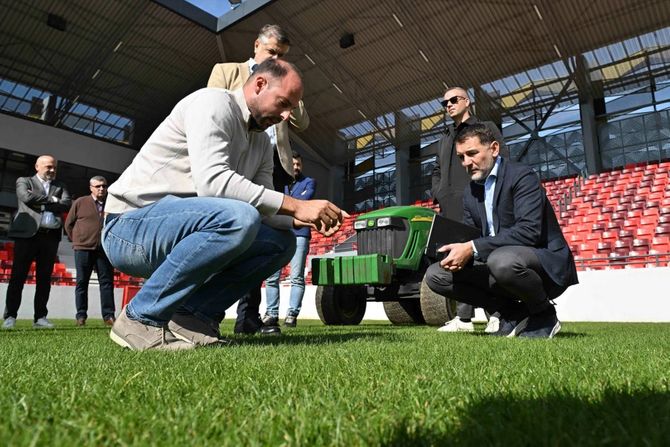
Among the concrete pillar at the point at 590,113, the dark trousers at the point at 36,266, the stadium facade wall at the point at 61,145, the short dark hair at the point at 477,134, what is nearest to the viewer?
the short dark hair at the point at 477,134

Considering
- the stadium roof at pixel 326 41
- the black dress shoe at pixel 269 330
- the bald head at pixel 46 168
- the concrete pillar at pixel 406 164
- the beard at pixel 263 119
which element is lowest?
the black dress shoe at pixel 269 330

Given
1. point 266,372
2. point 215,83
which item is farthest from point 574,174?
point 266,372

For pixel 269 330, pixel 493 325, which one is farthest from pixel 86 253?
pixel 493 325

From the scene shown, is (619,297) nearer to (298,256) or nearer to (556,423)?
(298,256)

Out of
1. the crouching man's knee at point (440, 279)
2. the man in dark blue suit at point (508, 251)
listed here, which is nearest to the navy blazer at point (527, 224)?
the man in dark blue suit at point (508, 251)

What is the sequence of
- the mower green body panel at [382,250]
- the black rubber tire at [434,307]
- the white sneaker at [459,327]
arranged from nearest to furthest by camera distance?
the white sneaker at [459,327], the mower green body panel at [382,250], the black rubber tire at [434,307]

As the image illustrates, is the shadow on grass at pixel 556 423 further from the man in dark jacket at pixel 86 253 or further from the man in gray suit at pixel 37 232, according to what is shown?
the man in dark jacket at pixel 86 253

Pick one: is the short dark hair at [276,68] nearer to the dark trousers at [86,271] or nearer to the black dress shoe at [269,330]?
the black dress shoe at [269,330]

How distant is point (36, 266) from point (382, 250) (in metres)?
3.41

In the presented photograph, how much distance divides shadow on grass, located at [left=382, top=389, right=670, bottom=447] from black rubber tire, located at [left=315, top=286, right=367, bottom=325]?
520 cm

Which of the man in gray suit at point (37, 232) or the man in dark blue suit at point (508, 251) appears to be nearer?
the man in dark blue suit at point (508, 251)

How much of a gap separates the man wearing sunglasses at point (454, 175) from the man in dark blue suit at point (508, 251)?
2.16 ft

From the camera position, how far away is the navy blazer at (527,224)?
2936 mm

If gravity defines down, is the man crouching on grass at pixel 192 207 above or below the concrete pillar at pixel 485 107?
below
